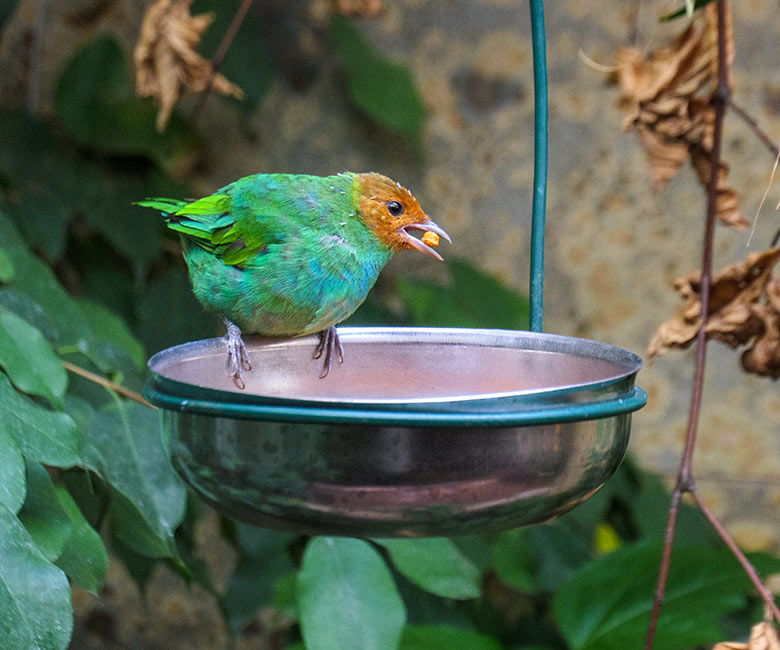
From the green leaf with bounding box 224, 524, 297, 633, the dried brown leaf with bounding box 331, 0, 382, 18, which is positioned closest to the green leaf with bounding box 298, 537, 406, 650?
the green leaf with bounding box 224, 524, 297, 633

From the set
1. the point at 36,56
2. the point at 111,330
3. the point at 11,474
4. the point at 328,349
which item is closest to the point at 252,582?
the point at 111,330

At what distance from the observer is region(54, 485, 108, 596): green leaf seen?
1.07 m

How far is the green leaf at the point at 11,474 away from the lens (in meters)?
0.89

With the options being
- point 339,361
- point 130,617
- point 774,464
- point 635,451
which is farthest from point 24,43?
point 774,464

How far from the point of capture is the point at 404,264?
2.75 meters

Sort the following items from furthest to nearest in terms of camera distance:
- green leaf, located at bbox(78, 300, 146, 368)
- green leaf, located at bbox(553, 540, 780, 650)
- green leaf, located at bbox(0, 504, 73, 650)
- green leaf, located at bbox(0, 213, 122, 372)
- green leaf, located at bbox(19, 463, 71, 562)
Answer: green leaf, located at bbox(553, 540, 780, 650)
green leaf, located at bbox(78, 300, 146, 368)
green leaf, located at bbox(0, 213, 122, 372)
green leaf, located at bbox(19, 463, 71, 562)
green leaf, located at bbox(0, 504, 73, 650)

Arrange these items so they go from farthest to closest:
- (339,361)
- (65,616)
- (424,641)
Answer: (424,641) → (339,361) → (65,616)

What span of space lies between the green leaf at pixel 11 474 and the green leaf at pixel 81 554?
13cm

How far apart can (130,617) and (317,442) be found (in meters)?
2.25

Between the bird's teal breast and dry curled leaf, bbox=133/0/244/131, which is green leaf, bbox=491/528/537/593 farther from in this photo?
dry curled leaf, bbox=133/0/244/131

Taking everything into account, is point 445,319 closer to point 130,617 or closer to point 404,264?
point 404,264

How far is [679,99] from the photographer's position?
5.05 ft

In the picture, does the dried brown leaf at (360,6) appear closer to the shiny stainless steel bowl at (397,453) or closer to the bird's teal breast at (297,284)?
the bird's teal breast at (297,284)

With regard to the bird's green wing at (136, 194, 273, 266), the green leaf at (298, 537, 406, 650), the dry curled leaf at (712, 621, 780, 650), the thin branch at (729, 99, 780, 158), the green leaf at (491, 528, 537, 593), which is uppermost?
the thin branch at (729, 99, 780, 158)
